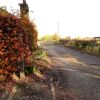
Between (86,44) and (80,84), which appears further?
(86,44)

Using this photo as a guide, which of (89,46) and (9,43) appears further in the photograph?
(89,46)

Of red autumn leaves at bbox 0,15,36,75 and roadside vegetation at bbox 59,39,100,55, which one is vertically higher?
red autumn leaves at bbox 0,15,36,75

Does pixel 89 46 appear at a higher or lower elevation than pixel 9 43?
lower

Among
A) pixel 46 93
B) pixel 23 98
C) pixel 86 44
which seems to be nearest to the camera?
pixel 23 98

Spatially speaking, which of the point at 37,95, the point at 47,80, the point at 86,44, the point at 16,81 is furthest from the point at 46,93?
the point at 86,44

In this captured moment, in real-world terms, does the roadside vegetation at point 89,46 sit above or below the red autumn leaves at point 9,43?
below

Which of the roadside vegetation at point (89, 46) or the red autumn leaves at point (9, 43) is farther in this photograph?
the roadside vegetation at point (89, 46)

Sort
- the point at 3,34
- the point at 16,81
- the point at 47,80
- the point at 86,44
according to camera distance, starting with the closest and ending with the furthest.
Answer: the point at 3,34 < the point at 16,81 < the point at 47,80 < the point at 86,44

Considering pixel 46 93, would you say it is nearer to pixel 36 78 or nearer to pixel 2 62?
pixel 2 62

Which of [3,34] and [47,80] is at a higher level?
[3,34]

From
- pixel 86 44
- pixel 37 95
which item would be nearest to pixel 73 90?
pixel 37 95

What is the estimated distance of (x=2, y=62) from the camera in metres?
11.4

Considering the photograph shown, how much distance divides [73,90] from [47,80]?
106 inches

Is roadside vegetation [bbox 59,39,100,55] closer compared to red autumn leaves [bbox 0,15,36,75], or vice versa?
red autumn leaves [bbox 0,15,36,75]
